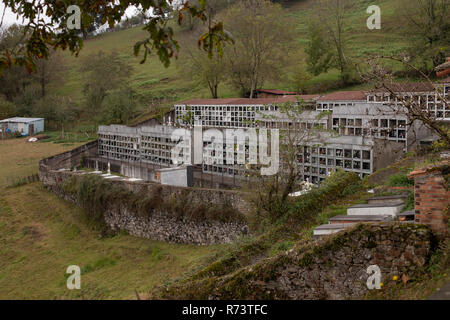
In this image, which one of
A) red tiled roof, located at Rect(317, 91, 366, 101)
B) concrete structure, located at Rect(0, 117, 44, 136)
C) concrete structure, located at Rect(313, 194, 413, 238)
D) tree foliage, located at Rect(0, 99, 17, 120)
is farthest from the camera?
tree foliage, located at Rect(0, 99, 17, 120)

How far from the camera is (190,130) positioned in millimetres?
25750

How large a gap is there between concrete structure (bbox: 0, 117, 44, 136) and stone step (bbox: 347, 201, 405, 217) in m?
42.0

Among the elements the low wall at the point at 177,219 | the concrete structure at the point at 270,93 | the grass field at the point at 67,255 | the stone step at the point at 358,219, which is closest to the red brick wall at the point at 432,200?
the stone step at the point at 358,219

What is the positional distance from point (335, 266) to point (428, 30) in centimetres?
3624

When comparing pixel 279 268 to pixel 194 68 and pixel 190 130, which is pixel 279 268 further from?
pixel 194 68

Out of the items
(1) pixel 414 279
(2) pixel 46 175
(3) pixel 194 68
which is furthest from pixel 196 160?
(3) pixel 194 68

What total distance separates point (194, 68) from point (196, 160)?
24593 mm

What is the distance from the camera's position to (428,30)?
36.4m

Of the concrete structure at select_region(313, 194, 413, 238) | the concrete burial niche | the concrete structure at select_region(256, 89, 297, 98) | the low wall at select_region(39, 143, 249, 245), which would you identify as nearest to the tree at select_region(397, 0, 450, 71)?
the concrete structure at select_region(256, 89, 297, 98)

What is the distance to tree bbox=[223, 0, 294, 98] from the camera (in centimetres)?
4281

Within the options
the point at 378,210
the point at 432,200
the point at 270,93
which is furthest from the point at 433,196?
the point at 270,93

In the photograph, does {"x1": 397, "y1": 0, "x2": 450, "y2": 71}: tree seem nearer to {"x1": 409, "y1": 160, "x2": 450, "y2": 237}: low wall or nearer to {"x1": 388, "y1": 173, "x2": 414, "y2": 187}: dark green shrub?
{"x1": 388, "y1": 173, "x2": 414, "y2": 187}: dark green shrub

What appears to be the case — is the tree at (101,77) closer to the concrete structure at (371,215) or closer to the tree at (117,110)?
the tree at (117,110)

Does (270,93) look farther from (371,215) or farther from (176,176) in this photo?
(371,215)
